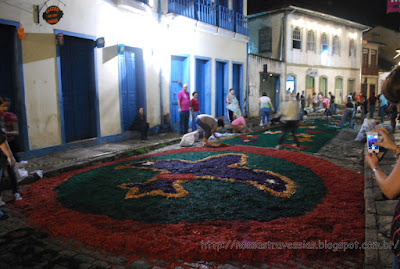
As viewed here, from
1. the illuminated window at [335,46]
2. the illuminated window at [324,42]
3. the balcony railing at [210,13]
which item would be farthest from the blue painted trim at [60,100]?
the illuminated window at [335,46]

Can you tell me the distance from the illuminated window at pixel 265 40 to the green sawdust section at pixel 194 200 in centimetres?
2189

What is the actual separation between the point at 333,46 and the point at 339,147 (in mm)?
23846

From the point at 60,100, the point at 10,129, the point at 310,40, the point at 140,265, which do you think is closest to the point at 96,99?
the point at 60,100

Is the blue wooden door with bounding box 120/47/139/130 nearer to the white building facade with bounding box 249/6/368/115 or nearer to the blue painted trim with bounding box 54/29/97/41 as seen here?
the blue painted trim with bounding box 54/29/97/41

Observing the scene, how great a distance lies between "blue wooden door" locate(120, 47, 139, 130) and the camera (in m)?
11.9

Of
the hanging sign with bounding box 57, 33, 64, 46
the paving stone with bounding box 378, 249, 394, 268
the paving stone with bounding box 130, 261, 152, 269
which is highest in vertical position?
the hanging sign with bounding box 57, 33, 64, 46

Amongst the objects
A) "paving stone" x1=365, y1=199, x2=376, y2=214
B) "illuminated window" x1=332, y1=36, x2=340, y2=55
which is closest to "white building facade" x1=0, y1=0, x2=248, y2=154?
"paving stone" x1=365, y1=199, x2=376, y2=214

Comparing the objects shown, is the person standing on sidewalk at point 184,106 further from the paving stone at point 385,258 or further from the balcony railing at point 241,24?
the paving stone at point 385,258

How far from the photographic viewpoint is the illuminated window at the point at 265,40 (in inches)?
1062

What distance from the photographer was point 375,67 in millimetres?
39812

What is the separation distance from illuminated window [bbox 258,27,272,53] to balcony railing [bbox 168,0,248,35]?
799cm

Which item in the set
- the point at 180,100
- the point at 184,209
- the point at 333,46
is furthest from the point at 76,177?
the point at 333,46

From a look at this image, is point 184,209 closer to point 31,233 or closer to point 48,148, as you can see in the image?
point 31,233

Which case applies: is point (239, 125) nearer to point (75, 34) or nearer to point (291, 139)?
point (291, 139)
